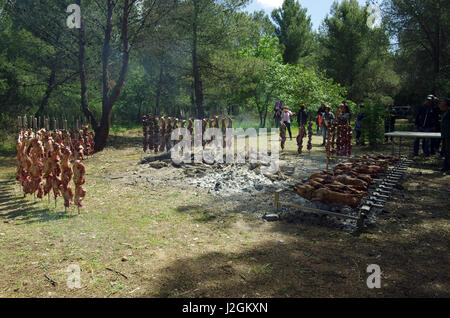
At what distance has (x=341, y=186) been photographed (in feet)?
19.9

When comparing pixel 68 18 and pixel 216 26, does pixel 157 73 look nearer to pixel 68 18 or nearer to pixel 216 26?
pixel 216 26

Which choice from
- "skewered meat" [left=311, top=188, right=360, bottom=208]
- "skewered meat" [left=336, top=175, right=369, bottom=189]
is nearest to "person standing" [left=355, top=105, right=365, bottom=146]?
"skewered meat" [left=336, top=175, right=369, bottom=189]

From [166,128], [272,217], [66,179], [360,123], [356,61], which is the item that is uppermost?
[356,61]

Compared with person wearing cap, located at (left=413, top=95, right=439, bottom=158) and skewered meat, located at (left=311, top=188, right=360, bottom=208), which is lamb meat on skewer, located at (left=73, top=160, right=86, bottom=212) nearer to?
skewered meat, located at (left=311, top=188, right=360, bottom=208)

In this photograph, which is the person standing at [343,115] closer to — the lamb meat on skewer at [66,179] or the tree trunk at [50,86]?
the lamb meat on skewer at [66,179]

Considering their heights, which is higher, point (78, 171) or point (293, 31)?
point (293, 31)

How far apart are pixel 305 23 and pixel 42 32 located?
3112 centimetres

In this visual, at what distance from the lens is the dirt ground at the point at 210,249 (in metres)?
3.48

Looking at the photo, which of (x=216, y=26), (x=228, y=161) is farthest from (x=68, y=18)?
(x=228, y=161)

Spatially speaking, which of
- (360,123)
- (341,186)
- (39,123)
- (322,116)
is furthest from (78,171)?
(360,123)

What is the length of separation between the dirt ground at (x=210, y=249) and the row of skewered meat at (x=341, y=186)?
1.55 feet

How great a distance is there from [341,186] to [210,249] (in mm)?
3052

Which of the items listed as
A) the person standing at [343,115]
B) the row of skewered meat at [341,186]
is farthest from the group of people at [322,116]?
the row of skewered meat at [341,186]

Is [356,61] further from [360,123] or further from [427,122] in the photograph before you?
[427,122]
